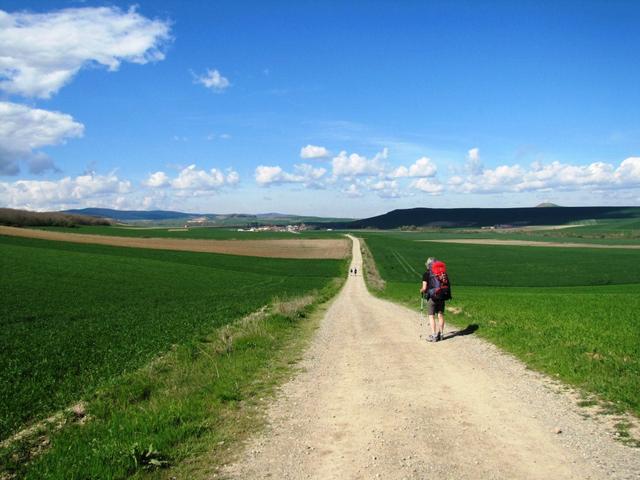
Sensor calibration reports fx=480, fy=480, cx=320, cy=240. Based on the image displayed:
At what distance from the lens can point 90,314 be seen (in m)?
25.9

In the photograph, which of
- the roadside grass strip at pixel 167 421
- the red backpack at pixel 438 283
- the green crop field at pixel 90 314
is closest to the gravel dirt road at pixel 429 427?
the roadside grass strip at pixel 167 421

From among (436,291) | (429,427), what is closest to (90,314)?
(436,291)

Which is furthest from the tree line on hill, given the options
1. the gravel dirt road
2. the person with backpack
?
the gravel dirt road

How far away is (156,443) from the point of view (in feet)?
24.0

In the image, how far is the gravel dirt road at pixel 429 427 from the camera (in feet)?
20.6

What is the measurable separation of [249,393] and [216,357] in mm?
4314

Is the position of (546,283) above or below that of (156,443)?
below

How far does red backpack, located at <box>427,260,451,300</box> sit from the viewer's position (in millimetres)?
15297

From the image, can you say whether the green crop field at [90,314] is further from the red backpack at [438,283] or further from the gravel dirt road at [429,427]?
the red backpack at [438,283]

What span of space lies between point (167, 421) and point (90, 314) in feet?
66.0

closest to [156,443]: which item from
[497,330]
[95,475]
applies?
[95,475]

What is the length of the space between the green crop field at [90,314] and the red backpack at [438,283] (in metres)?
9.43

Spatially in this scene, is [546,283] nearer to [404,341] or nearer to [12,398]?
[404,341]

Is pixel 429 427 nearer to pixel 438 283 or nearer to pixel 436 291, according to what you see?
pixel 436 291
